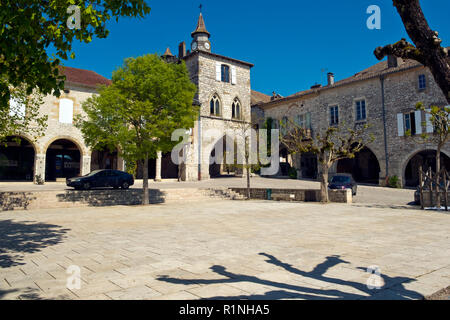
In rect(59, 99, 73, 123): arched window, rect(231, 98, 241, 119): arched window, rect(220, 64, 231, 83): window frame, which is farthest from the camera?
rect(231, 98, 241, 119): arched window

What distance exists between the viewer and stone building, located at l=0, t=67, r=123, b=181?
932 inches

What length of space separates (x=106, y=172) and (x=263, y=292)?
57.7 feet

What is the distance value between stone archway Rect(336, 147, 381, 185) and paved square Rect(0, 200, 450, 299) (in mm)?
23045

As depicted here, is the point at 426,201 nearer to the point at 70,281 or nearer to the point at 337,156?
the point at 337,156

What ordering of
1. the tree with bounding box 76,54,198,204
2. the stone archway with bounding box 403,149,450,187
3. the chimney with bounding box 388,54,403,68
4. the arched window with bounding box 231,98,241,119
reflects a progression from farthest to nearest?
1. the arched window with bounding box 231,98,241,119
2. the chimney with bounding box 388,54,403,68
3. the stone archway with bounding box 403,149,450,187
4. the tree with bounding box 76,54,198,204

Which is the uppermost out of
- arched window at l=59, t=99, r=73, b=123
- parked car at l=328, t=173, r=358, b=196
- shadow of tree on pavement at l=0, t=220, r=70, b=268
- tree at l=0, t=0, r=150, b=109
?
arched window at l=59, t=99, r=73, b=123

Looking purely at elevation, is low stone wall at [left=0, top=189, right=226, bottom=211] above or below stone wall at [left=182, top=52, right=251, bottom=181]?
below

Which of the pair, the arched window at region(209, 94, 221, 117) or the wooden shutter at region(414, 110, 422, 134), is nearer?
the wooden shutter at region(414, 110, 422, 134)

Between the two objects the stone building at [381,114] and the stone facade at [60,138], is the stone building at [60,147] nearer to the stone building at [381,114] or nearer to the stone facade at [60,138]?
the stone facade at [60,138]

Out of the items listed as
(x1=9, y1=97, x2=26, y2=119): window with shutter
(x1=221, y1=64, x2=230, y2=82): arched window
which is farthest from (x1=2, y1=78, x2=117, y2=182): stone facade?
(x1=221, y1=64, x2=230, y2=82): arched window

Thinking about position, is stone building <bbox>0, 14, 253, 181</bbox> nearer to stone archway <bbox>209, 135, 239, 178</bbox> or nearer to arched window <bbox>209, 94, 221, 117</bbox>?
arched window <bbox>209, 94, 221, 117</bbox>

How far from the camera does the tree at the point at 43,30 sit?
15.2ft

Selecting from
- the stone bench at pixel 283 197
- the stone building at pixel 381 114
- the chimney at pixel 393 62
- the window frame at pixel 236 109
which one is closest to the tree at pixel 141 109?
the stone bench at pixel 283 197

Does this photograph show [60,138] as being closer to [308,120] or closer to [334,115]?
[308,120]
